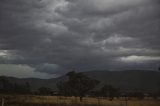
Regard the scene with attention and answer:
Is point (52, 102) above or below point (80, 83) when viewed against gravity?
below

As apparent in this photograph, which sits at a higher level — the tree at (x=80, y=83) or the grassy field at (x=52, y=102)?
the tree at (x=80, y=83)

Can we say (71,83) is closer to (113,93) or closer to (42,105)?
(113,93)

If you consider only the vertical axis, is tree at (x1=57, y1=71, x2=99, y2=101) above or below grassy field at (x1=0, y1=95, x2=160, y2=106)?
above

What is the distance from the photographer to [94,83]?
289 ft

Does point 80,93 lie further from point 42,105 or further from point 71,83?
point 42,105

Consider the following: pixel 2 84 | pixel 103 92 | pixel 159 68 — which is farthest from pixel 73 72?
pixel 2 84

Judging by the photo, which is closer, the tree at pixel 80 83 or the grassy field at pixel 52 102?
the grassy field at pixel 52 102

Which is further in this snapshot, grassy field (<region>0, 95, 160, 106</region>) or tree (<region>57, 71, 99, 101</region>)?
tree (<region>57, 71, 99, 101</region>)

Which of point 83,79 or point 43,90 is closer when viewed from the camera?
point 83,79

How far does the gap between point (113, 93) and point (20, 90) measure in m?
44.6

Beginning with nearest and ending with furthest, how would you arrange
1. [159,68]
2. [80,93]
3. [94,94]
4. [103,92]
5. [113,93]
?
[80,93], [159,68], [113,93], [103,92], [94,94]

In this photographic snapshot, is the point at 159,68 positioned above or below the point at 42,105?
above

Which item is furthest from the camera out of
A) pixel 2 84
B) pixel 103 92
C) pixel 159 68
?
pixel 2 84

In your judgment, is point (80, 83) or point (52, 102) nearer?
point (52, 102)
